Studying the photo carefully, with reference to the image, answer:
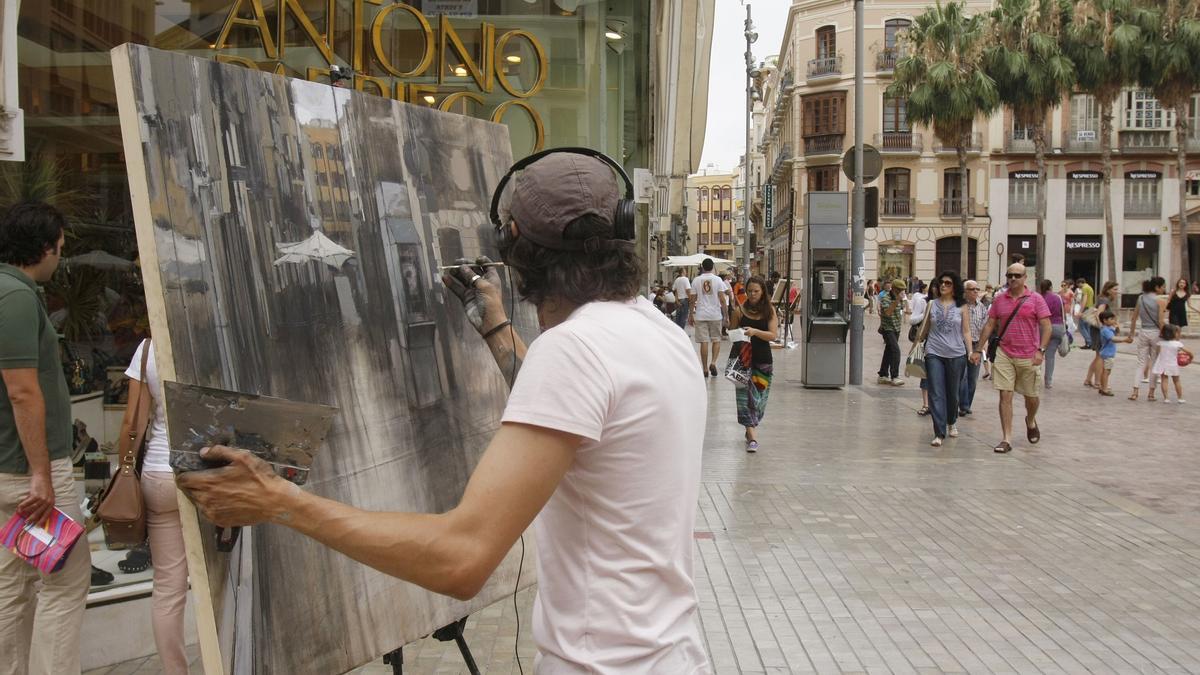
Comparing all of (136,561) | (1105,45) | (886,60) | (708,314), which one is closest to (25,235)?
(136,561)

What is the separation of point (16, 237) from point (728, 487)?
19.1ft

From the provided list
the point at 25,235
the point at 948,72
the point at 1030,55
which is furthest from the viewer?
the point at 948,72

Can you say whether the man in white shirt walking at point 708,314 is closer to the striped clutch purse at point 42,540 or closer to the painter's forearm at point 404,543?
the striped clutch purse at point 42,540

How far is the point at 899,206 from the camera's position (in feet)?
165

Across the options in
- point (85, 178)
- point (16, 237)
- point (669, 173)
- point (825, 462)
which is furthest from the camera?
point (669, 173)

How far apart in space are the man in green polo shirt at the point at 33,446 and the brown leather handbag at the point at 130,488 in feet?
0.38

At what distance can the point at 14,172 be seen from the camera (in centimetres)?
564

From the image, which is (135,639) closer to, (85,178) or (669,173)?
(85,178)

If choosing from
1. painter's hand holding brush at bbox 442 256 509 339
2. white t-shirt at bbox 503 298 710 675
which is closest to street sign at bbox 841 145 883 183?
painter's hand holding brush at bbox 442 256 509 339

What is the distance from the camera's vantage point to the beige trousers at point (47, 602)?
3232 millimetres

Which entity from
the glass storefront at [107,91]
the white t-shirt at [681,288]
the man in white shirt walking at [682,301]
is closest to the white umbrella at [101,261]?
the glass storefront at [107,91]

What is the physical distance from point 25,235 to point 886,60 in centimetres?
5247

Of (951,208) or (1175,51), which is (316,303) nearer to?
(1175,51)

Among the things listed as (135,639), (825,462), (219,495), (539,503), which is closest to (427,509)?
(219,495)
